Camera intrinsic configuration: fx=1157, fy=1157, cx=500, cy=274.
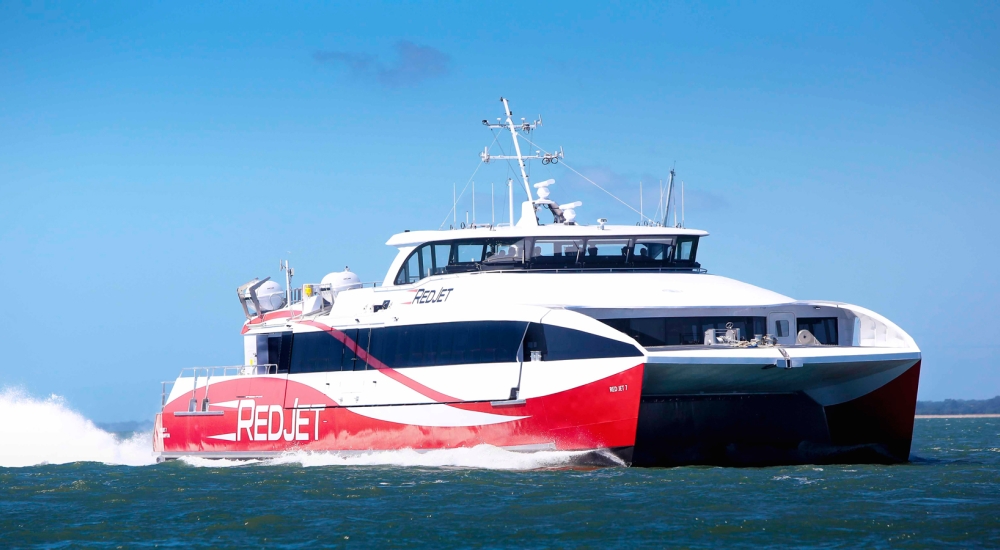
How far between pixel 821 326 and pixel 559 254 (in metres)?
4.72

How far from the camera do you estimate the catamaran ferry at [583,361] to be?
17.0m

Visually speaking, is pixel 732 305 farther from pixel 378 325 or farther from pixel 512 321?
pixel 378 325

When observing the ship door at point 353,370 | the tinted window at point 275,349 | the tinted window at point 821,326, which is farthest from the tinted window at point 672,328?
the tinted window at point 275,349

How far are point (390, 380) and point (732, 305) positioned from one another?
236 inches

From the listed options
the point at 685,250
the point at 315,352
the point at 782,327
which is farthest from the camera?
the point at 315,352

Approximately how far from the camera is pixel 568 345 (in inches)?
678

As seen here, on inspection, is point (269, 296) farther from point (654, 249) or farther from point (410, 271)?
point (654, 249)

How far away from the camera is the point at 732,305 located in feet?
61.3

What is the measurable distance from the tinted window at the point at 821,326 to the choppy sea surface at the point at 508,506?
2.52 metres

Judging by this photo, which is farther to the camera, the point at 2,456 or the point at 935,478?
the point at 2,456

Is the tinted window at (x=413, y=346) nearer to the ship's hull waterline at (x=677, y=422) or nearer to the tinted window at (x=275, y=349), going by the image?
the tinted window at (x=275, y=349)

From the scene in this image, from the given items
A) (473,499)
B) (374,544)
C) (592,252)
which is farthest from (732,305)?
(374,544)

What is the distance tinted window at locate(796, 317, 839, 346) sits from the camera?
19.7 meters

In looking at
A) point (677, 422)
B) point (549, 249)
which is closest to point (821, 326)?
point (677, 422)
